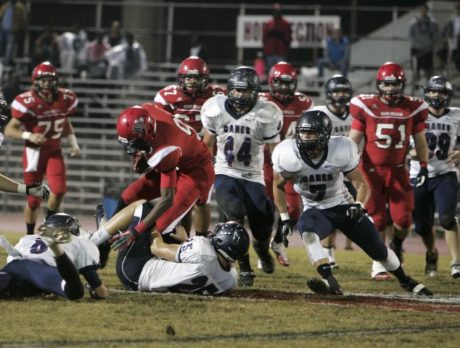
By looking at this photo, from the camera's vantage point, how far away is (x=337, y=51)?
1619 centimetres

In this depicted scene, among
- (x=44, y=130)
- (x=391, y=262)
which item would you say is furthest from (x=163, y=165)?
(x=44, y=130)

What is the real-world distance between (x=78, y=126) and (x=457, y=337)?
12195mm

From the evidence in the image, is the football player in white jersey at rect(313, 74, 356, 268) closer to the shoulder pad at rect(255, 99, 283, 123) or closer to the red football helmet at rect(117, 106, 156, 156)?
the shoulder pad at rect(255, 99, 283, 123)

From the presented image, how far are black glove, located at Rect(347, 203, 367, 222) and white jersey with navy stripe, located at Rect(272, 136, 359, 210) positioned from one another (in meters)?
0.20

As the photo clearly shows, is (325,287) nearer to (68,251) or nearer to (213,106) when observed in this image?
(68,251)

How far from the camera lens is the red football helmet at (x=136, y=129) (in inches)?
285

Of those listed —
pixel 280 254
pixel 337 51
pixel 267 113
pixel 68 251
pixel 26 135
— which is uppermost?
pixel 337 51

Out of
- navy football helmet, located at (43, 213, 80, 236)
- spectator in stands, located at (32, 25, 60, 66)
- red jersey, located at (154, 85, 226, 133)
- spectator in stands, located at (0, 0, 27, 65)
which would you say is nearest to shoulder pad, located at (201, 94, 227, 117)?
red jersey, located at (154, 85, 226, 133)

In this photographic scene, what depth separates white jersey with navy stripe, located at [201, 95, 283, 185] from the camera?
29.0ft

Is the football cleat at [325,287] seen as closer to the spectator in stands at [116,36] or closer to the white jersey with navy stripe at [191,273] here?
the white jersey with navy stripe at [191,273]

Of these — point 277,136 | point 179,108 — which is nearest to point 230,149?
point 277,136

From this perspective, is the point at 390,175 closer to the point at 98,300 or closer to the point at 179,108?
the point at 179,108

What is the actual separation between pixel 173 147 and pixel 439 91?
11.1 feet

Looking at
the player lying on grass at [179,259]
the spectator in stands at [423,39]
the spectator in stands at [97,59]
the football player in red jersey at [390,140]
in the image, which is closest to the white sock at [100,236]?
the player lying on grass at [179,259]
